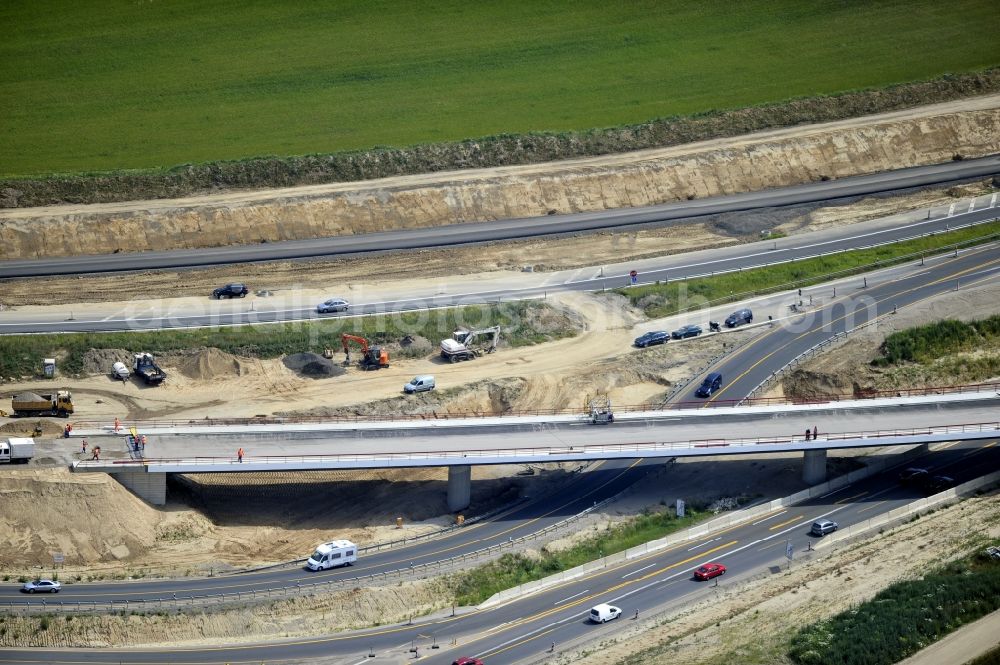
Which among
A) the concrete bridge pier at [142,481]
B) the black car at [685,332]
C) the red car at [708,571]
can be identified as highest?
the black car at [685,332]

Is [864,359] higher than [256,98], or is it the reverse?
[256,98]

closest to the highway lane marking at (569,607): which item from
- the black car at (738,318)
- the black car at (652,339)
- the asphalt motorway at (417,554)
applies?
the asphalt motorway at (417,554)

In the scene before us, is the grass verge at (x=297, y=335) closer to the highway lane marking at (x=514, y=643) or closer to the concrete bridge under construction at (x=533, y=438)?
the concrete bridge under construction at (x=533, y=438)

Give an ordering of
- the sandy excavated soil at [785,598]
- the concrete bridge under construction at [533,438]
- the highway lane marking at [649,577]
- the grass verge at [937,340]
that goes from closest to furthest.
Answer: the sandy excavated soil at [785,598]
the highway lane marking at [649,577]
the concrete bridge under construction at [533,438]
the grass verge at [937,340]

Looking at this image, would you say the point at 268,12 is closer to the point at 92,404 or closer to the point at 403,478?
the point at 92,404

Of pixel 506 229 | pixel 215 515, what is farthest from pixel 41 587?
pixel 506 229

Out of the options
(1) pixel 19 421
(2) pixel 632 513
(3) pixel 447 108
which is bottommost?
(2) pixel 632 513

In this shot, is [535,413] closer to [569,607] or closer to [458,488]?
[458,488]

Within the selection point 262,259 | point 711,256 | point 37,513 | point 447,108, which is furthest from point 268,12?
point 37,513
